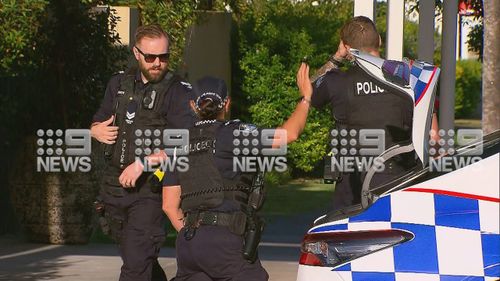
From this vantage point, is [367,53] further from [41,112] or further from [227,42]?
[227,42]

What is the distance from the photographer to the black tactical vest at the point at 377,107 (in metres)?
6.82

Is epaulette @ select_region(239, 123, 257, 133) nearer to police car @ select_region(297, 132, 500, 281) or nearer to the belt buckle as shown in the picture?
the belt buckle

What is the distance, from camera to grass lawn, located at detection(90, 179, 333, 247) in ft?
48.4

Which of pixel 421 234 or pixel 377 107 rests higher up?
pixel 377 107

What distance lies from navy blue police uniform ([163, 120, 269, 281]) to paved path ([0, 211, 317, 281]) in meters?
3.45

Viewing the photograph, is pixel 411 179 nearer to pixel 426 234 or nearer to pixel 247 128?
pixel 426 234

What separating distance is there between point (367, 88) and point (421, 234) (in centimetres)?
207

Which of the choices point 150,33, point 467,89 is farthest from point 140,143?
point 467,89

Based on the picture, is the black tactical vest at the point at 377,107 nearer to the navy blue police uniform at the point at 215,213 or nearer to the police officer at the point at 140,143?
the police officer at the point at 140,143

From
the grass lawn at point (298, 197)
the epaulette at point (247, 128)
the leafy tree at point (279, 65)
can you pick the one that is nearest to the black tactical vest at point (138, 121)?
the epaulette at point (247, 128)

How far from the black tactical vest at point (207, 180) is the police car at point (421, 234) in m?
0.68

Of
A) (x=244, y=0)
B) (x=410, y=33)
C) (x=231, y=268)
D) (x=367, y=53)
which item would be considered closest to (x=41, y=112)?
(x=367, y=53)

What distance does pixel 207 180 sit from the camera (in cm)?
582

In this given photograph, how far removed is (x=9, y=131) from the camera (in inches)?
456
